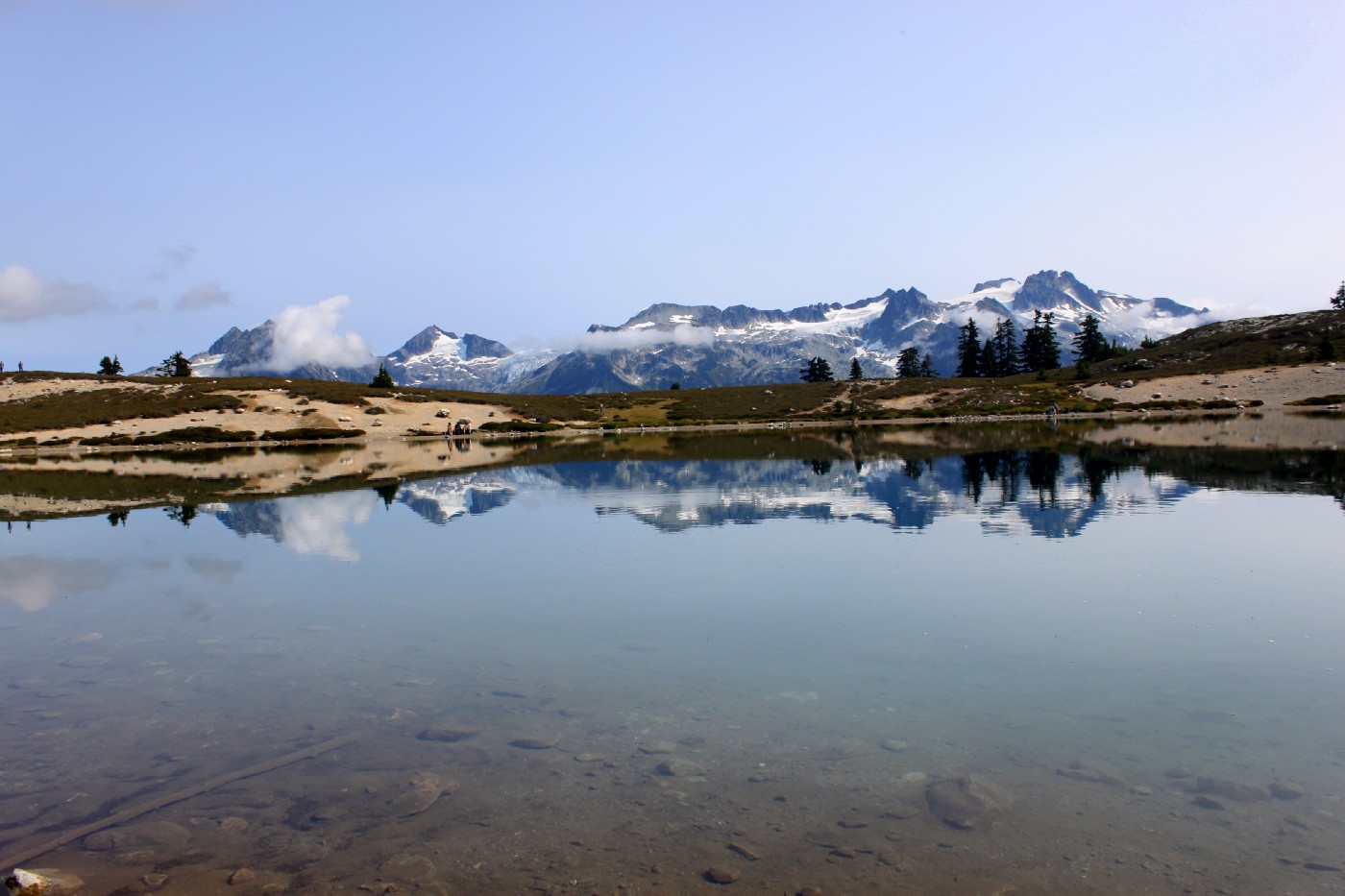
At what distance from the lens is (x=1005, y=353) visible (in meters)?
186

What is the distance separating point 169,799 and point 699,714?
6.98m

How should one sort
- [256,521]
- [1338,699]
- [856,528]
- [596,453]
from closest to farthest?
[1338,699]
[856,528]
[256,521]
[596,453]

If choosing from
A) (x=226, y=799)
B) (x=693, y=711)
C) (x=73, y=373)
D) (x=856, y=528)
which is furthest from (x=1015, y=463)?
(x=73, y=373)

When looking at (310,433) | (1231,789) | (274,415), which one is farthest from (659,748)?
(274,415)

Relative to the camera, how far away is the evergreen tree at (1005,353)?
184125 mm

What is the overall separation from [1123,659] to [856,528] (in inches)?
594

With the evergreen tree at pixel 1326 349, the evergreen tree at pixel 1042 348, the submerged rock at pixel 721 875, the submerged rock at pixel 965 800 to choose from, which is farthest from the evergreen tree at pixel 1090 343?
the submerged rock at pixel 721 875

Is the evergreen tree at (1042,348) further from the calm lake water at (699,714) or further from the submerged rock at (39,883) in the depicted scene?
the submerged rock at (39,883)

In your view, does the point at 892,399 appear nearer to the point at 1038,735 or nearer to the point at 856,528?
the point at 856,528

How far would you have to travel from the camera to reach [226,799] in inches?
427

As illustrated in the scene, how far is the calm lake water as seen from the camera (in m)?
9.23

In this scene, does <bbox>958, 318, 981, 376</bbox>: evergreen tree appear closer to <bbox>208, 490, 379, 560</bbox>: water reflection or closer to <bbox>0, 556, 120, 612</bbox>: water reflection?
<bbox>208, 490, 379, 560</bbox>: water reflection

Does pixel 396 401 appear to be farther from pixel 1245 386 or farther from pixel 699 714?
pixel 699 714

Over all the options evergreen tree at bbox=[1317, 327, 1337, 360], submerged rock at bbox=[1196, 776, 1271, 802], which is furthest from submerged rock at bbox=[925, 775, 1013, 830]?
evergreen tree at bbox=[1317, 327, 1337, 360]
